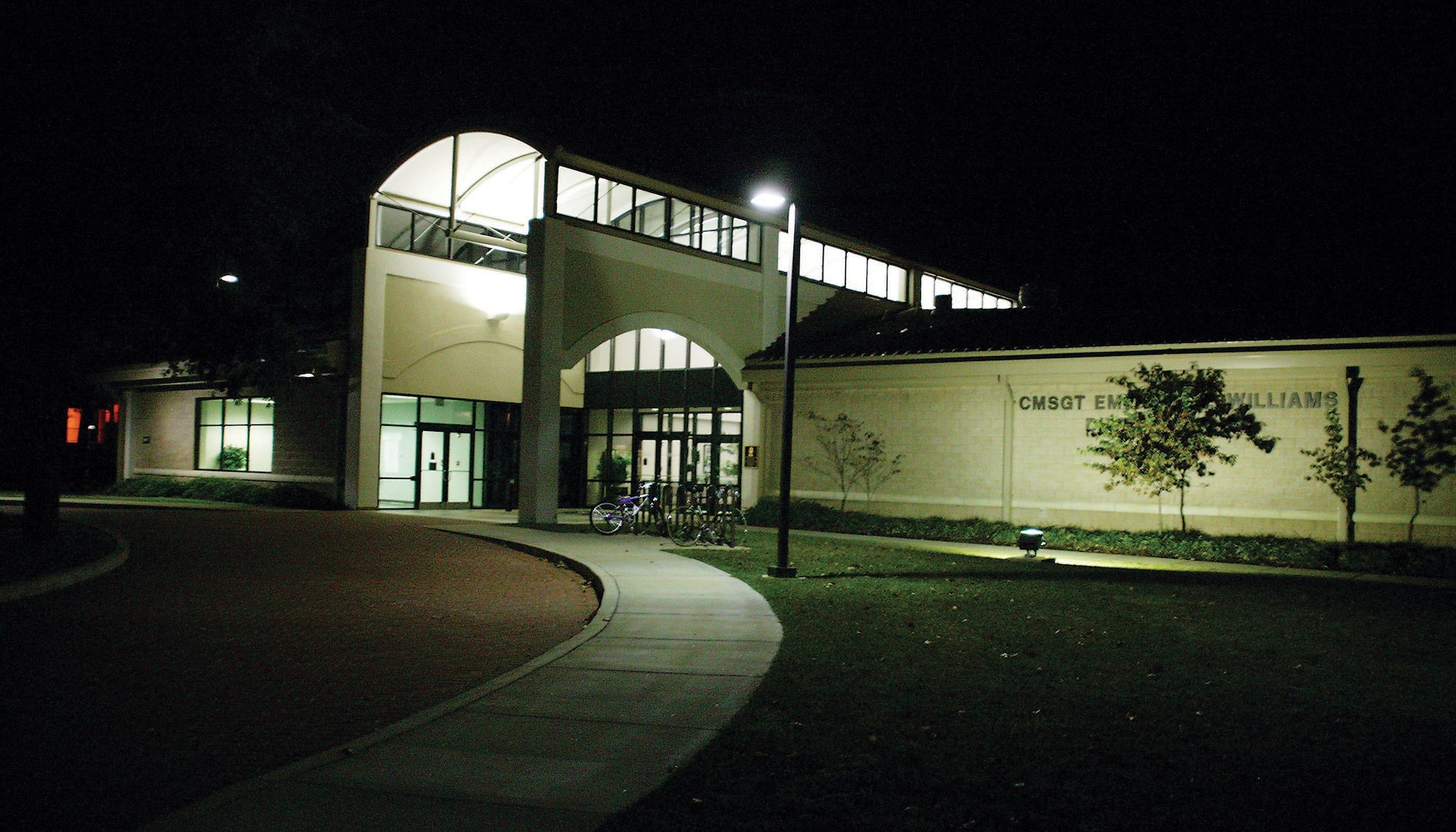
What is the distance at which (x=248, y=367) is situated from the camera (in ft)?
60.3

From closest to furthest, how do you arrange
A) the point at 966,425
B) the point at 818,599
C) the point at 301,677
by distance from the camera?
the point at 301,677 → the point at 818,599 → the point at 966,425

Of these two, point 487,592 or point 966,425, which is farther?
point 966,425

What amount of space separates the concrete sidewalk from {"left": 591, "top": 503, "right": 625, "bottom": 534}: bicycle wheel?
1007cm

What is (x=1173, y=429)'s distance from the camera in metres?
17.0

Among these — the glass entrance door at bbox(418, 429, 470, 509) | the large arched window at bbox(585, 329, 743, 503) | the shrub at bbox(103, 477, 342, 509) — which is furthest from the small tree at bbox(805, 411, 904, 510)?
the shrub at bbox(103, 477, 342, 509)

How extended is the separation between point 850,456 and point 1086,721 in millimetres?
16241

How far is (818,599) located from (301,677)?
5.45 metres

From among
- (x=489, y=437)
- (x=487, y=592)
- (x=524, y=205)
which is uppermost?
(x=524, y=205)

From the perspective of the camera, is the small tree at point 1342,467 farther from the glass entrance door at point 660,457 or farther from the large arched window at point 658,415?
the glass entrance door at point 660,457

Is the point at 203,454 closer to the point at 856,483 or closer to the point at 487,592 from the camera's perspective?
the point at 856,483

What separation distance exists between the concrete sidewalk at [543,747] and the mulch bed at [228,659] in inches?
17.5

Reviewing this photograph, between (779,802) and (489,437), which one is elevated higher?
(489,437)

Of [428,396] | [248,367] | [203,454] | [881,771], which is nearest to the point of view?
[881,771]

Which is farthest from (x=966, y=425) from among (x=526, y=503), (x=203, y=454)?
(x=203, y=454)
